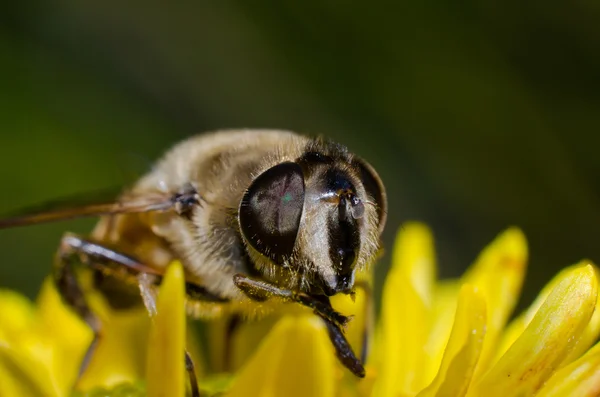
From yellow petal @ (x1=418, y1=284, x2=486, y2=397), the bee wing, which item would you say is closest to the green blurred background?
the bee wing

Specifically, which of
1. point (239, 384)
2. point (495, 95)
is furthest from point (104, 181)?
point (239, 384)

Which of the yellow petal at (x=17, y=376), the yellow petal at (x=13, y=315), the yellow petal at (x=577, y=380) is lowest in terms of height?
the yellow petal at (x=577, y=380)

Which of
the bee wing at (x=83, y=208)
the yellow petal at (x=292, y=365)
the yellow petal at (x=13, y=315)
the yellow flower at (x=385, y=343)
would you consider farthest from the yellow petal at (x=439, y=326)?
the yellow petal at (x=13, y=315)

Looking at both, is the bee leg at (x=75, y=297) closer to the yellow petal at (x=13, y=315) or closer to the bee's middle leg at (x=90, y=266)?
the bee's middle leg at (x=90, y=266)

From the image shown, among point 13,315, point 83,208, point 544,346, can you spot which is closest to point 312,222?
point 544,346

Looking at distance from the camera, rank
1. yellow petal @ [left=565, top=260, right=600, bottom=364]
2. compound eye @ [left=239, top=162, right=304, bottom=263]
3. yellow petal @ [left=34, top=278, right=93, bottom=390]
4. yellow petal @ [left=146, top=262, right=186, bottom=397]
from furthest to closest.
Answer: yellow petal @ [left=34, top=278, right=93, bottom=390]
yellow petal @ [left=565, top=260, right=600, bottom=364]
compound eye @ [left=239, top=162, right=304, bottom=263]
yellow petal @ [left=146, top=262, right=186, bottom=397]

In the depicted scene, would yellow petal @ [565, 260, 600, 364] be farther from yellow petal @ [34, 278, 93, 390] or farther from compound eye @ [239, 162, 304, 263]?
yellow petal @ [34, 278, 93, 390]

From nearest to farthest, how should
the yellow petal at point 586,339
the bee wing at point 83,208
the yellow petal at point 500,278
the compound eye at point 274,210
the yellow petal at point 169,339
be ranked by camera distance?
the yellow petal at point 169,339
the compound eye at point 274,210
the yellow petal at point 586,339
the bee wing at point 83,208
the yellow petal at point 500,278
